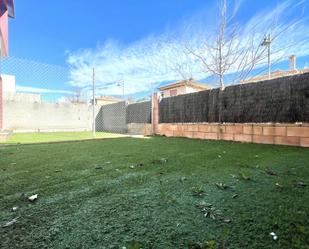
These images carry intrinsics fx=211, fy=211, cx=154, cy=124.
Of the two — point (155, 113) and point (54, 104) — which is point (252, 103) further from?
point (54, 104)

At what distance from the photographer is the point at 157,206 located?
1542 mm

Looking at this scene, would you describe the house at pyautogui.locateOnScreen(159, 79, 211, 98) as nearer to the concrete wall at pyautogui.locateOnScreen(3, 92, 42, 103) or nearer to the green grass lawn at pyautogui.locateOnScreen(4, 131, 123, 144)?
the green grass lawn at pyautogui.locateOnScreen(4, 131, 123, 144)

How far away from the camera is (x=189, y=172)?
7.99 feet

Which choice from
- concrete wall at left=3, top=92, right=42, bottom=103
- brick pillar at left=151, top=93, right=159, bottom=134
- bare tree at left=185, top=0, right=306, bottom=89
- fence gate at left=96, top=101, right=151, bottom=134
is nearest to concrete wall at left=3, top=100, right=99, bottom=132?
concrete wall at left=3, top=92, right=42, bottom=103

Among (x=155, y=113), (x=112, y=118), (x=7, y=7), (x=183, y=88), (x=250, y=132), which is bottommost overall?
(x=250, y=132)

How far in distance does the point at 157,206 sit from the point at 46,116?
41.5ft

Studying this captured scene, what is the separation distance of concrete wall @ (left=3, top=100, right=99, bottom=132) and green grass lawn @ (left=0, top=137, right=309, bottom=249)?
10.4 m

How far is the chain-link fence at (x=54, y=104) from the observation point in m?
7.91

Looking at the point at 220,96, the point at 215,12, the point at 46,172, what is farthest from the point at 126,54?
the point at 46,172

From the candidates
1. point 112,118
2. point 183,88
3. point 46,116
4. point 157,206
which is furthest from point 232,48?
point 46,116

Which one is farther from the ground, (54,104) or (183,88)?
(183,88)

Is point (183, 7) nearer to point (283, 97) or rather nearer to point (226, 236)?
point (283, 97)

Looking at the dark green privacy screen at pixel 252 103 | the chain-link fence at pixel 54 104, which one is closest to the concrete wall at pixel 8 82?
the chain-link fence at pixel 54 104

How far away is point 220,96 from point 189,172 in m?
3.92
